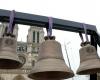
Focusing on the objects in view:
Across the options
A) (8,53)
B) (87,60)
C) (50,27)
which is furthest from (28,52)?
(8,53)

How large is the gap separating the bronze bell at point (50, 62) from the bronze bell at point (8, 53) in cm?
26

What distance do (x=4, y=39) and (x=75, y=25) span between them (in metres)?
1.27

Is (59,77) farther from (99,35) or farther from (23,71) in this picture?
(23,71)

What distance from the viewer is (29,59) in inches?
2071

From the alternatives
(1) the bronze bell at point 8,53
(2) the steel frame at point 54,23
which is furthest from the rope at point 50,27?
(1) the bronze bell at point 8,53

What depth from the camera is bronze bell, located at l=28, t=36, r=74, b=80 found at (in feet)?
10.4

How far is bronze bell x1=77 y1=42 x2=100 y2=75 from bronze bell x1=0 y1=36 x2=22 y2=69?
2.83 feet

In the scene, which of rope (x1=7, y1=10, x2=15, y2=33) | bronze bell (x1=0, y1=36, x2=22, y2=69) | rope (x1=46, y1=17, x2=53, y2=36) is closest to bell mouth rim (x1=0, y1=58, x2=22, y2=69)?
bronze bell (x1=0, y1=36, x2=22, y2=69)

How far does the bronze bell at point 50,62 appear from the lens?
3.18m

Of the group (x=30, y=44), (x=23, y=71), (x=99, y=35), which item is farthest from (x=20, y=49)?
(x=99, y=35)

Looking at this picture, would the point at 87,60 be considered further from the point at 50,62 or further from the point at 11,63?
the point at 11,63

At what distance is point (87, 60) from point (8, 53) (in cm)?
110

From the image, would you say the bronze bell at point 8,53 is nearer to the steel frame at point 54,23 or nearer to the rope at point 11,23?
the rope at point 11,23

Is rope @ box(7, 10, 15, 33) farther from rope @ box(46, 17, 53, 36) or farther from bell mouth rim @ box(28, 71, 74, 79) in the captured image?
bell mouth rim @ box(28, 71, 74, 79)
